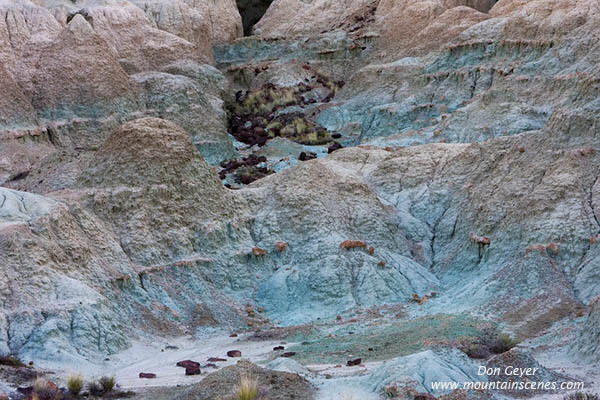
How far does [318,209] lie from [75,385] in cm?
1189

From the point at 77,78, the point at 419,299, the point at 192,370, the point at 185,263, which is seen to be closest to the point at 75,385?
the point at 192,370

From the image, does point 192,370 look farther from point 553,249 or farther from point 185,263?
point 553,249

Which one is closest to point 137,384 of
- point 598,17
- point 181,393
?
point 181,393

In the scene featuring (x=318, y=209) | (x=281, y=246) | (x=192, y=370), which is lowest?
(x=192, y=370)

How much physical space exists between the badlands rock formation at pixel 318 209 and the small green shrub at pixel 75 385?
3.57ft

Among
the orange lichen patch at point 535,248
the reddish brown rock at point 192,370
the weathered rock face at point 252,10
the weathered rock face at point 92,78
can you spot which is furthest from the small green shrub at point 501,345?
the weathered rock face at point 252,10

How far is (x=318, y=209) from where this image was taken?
81.5 ft

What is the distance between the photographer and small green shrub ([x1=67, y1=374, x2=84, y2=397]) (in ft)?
46.5

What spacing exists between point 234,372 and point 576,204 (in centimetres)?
1206

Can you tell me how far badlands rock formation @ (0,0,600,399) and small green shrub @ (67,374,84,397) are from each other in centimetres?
109

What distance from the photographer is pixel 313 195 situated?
25.2 m

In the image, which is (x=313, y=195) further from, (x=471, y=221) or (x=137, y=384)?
(x=137, y=384)

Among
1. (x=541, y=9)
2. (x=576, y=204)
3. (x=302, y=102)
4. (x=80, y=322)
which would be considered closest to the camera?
(x=80, y=322)

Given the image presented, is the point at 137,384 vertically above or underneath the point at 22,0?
underneath
